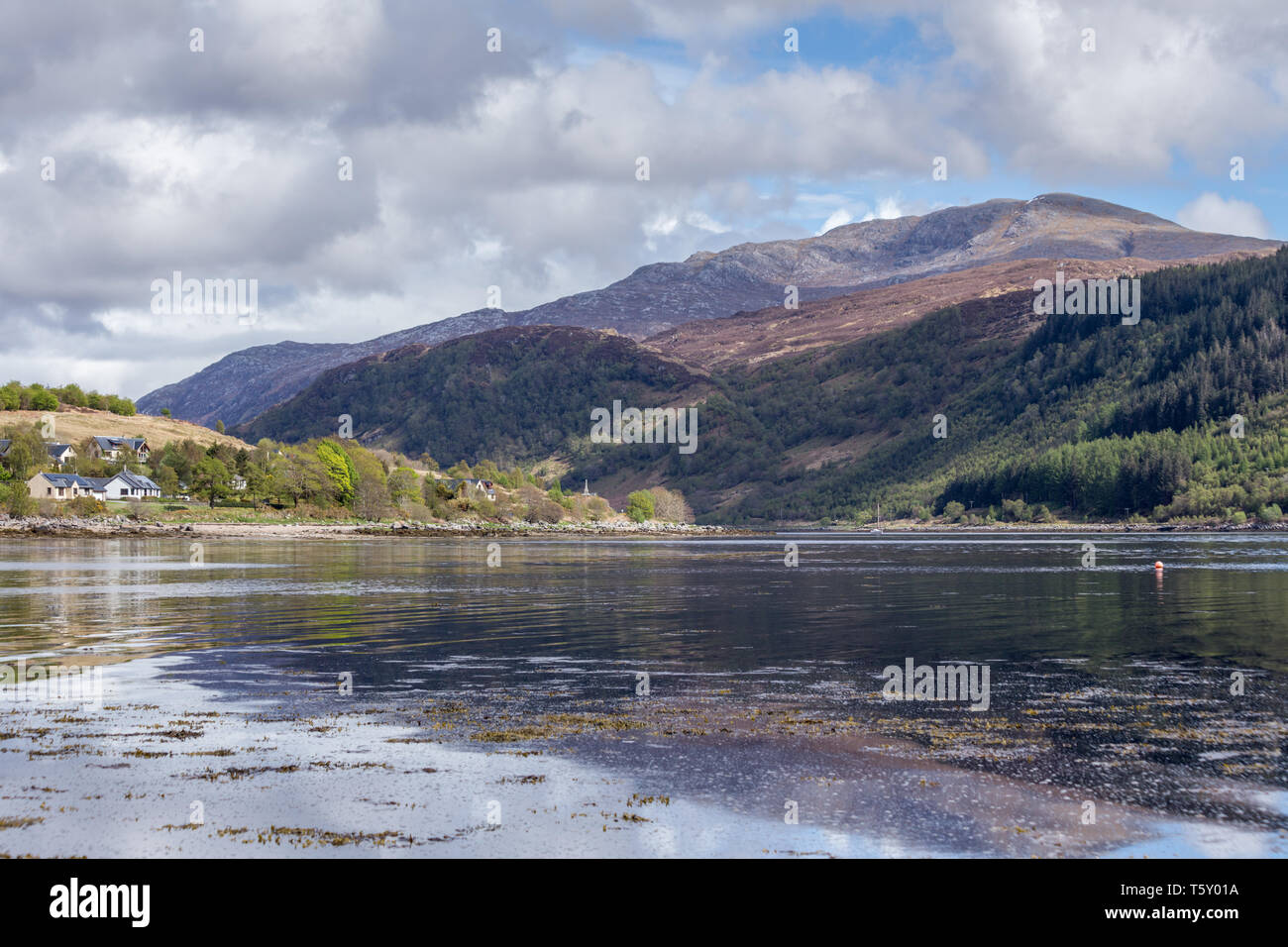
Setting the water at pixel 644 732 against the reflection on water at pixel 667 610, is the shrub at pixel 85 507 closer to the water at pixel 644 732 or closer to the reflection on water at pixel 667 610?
the reflection on water at pixel 667 610

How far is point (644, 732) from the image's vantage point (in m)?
25.2

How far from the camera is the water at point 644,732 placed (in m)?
17.5

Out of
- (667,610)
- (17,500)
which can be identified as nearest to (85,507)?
(17,500)

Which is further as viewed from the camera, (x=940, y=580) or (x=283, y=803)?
(x=940, y=580)

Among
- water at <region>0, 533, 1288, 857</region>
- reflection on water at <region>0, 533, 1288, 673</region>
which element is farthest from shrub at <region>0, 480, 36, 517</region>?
water at <region>0, 533, 1288, 857</region>

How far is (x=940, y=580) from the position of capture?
83.6 m

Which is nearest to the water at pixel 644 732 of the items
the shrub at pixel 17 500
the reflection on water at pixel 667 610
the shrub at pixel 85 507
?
the reflection on water at pixel 667 610

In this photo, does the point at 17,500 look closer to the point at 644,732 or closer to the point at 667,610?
the point at 667,610

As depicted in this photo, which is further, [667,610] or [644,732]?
[667,610]

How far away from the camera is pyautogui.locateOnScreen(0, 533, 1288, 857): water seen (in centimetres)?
1747
